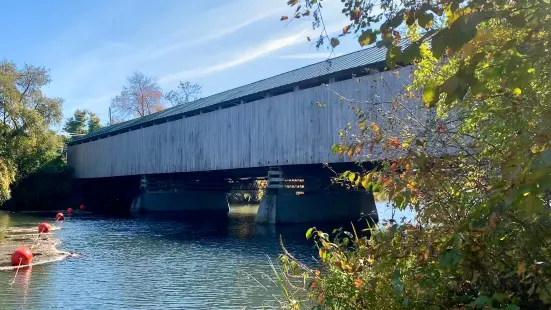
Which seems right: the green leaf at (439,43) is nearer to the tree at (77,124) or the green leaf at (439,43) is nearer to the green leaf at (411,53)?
the green leaf at (411,53)

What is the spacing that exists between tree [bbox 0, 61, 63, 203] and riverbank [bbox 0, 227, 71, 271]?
1548 cm

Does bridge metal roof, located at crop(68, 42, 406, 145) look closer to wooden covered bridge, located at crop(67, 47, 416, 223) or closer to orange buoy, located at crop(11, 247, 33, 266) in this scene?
wooden covered bridge, located at crop(67, 47, 416, 223)

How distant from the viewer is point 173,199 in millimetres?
31391

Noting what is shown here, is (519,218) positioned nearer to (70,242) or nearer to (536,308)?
(536,308)

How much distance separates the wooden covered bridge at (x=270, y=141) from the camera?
1628 centimetres

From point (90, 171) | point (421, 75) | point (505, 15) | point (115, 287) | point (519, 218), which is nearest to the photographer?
point (505, 15)

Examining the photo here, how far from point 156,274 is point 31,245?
5.77 m

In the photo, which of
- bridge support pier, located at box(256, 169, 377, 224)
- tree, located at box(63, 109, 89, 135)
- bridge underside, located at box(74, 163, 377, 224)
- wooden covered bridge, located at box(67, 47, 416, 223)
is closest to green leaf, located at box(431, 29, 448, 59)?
bridge underside, located at box(74, 163, 377, 224)

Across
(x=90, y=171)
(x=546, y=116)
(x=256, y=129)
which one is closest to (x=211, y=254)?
(x=256, y=129)

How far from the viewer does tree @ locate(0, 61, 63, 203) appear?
105 feet

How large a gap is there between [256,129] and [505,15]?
58.8 ft

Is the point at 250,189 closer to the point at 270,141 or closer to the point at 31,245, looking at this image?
the point at 270,141

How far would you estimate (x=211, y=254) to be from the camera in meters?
12.9

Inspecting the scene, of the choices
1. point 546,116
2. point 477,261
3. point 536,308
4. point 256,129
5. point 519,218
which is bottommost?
point 536,308
